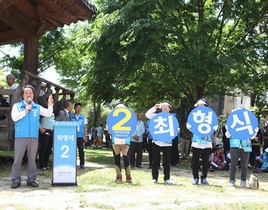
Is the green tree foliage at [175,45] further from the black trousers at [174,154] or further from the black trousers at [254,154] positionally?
the black trousers at [254,154]

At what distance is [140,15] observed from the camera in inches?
525

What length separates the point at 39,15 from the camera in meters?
11.0

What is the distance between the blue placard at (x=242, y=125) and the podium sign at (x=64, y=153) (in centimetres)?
341

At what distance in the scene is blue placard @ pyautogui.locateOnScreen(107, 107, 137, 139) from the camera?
8148mm

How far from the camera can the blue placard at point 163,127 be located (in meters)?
8.40

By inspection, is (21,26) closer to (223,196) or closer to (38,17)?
(38,17)

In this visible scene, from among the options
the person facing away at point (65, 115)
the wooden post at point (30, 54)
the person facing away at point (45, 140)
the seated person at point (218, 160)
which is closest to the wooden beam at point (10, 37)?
the wooden post at point (30, 54)

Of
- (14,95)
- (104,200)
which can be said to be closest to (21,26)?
(14,95)

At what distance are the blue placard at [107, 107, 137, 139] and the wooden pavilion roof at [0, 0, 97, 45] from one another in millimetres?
2864

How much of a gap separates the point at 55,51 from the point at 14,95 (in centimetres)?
1461

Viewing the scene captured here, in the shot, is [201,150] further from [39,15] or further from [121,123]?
[39,15]

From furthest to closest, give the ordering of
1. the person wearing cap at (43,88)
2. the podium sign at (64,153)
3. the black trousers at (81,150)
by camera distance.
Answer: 1. the black trousers at (81,150)
2. the person wearing cap at (43,88)
3. the podium sign at (64,153)

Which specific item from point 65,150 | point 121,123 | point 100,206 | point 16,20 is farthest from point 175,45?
point 100,206

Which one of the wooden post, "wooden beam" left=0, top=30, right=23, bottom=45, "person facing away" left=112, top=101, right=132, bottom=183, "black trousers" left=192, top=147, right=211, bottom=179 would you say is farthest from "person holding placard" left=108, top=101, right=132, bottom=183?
"wooden beam" left=0, top=30, right=23, bottom=45
